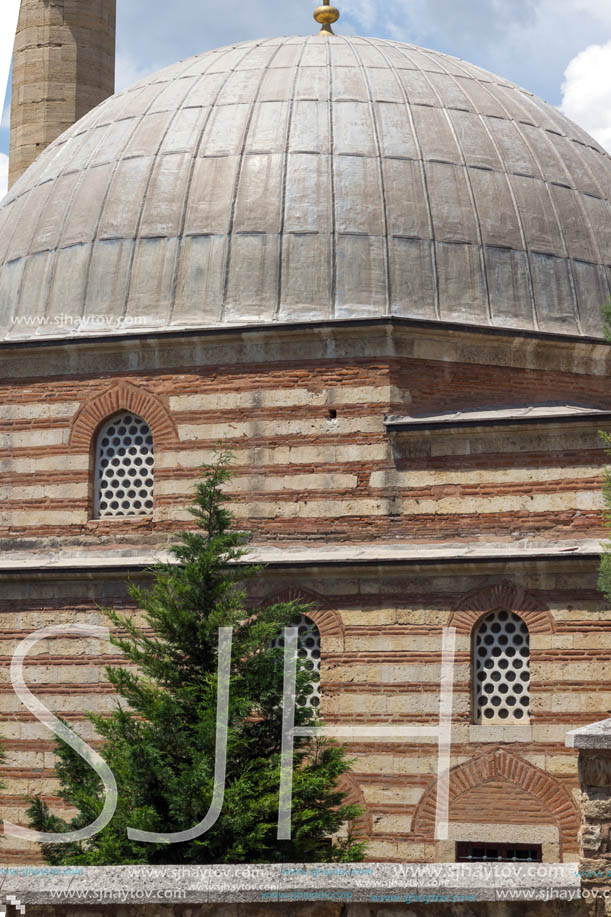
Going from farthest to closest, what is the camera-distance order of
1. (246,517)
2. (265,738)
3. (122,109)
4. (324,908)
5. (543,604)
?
1. (122,109)
2. (246,517)
3. (543,604)
4. (265,738)
5. (324,908)

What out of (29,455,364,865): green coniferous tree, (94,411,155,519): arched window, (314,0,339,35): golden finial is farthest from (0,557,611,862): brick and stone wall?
(314,0,339,35): golden finial

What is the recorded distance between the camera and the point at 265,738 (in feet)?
38.0

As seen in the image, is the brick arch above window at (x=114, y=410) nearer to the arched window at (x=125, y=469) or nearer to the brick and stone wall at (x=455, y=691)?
the arched window at (x=125, y=469)

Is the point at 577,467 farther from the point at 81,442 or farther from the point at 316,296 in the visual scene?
the point at 81,442

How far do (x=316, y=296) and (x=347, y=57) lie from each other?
425 cm

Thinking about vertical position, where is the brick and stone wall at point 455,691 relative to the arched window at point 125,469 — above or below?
below

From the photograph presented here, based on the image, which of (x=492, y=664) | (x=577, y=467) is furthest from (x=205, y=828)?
(x=577, y=467)

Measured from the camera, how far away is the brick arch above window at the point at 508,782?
13.5 meters

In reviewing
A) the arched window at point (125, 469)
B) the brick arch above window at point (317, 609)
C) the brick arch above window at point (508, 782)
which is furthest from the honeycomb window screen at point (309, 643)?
the arched window at point (125, 469)

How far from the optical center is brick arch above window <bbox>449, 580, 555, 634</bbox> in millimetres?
13742

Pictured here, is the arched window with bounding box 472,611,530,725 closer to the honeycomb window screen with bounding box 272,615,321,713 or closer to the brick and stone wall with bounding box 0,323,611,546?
the brick and stone wall with bounding box 0,323,611,546

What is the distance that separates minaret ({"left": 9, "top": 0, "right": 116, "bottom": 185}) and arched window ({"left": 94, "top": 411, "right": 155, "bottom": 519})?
9.12 m

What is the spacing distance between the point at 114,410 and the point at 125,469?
65 cm

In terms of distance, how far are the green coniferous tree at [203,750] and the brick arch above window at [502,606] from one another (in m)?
2.16
